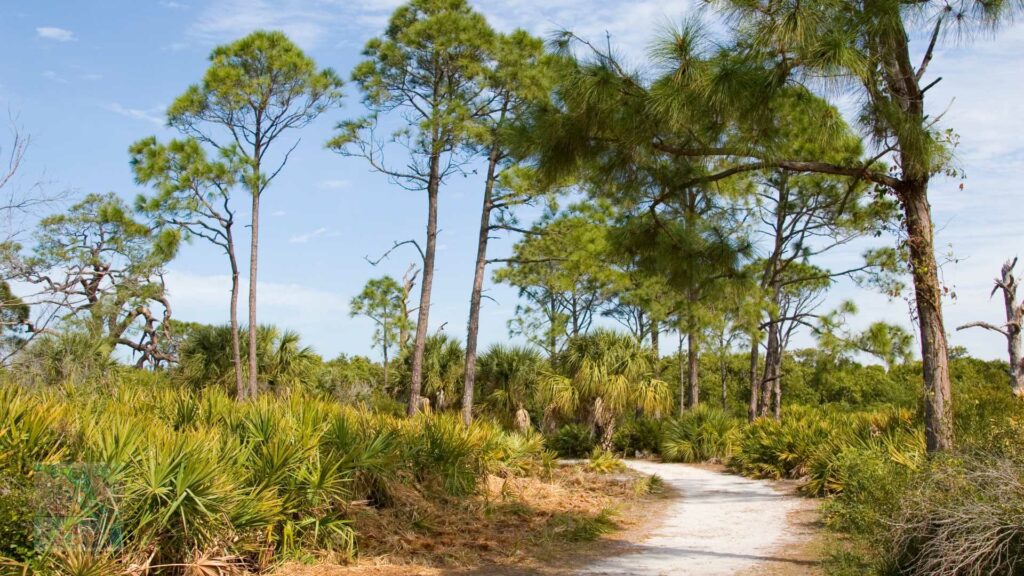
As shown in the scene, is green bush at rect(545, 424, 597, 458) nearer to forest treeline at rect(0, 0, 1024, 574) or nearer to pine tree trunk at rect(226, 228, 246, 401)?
forest treeline at rect(0, 0, 1024, 574)

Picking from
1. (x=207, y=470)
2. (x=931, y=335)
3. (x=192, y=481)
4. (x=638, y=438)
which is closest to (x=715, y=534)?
(x=931, y=335)

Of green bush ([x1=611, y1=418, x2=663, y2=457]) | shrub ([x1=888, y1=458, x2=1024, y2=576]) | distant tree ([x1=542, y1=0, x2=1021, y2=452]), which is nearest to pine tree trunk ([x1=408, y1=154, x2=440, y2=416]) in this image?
green bush ([x1=611, y1=418, x2=663, y2=457])

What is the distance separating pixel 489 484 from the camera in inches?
493

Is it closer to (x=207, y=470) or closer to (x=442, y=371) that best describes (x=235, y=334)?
(x=442, y=371)

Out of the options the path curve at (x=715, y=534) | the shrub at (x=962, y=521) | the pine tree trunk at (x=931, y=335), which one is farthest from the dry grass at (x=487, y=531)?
the pine tree trunk at (x=931, y=335)

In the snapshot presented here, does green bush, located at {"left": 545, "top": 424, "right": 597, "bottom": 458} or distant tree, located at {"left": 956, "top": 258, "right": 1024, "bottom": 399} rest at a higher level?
distant tree, located at {"left": 956, "top": 258, "right": 1024, "bottom": 399}

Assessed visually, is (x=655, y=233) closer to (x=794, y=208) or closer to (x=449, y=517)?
(x=449, y=517)

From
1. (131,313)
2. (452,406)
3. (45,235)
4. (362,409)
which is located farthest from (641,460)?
(45,235)

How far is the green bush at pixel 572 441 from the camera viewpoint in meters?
23.3

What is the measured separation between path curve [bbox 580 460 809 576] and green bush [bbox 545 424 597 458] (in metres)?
7.08

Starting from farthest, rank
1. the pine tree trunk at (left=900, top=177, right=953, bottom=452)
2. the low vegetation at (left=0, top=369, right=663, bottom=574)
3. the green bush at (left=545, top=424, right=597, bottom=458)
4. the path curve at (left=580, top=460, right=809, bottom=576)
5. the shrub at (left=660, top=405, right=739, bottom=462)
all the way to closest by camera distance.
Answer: the green bush at (left=545, top=424, right=597, bottom=458) < the shrub at (left=660, top=405, right=739, bottom=462) < the path curve at (left=580, top=460, right=809, bottom=576) < the pine tree trunk at (left=900, top=177, right=953, bottom=452) < the low vegetation at (left=0, top=369, right=663, bottom=574)

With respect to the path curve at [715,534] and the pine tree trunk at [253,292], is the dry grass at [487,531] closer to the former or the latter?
the path curve at [715,534]

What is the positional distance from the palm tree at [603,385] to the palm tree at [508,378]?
116cm

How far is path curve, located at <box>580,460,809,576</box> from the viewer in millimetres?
8258
